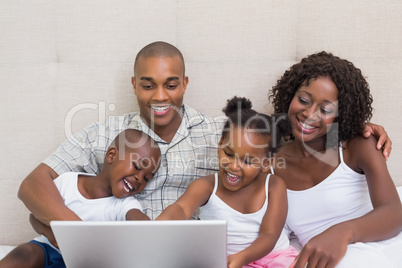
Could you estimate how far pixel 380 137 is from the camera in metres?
1.44

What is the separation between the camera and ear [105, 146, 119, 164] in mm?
1498

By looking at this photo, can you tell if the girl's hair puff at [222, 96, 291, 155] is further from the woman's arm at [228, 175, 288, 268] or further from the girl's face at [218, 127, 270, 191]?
the woman's arm at [228, 175, 288, 268]

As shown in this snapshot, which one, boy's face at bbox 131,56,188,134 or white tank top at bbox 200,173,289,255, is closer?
white tank top at bbox 200,173,289,255

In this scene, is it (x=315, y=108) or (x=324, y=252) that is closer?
(x=324, y=252)

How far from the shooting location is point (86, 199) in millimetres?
1458

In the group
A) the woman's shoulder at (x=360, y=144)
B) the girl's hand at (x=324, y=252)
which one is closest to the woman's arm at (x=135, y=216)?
the girl's hand at (x=324, y=252)

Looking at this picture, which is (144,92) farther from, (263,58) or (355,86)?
(355,86)

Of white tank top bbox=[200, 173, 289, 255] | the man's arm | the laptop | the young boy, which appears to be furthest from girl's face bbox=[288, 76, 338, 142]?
the man's arm

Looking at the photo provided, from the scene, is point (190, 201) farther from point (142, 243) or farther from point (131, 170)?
point (142, 243)

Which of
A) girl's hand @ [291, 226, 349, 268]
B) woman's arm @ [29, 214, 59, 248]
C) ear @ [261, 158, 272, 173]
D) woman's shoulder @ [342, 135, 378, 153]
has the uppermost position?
woman's shoulder @ [342, 135, 378, 153]

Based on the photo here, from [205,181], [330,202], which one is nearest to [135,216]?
[205,181]

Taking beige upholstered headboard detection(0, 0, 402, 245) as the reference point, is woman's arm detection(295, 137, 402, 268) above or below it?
below

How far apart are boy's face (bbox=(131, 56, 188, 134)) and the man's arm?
43cm

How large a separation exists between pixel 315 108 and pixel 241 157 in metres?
0.32
